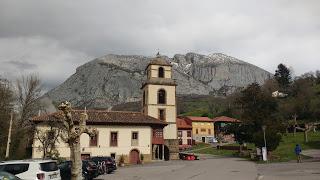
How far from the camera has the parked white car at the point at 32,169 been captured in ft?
51.4

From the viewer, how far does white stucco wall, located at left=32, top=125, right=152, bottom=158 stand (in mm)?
43312

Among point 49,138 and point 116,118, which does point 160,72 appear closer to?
point 116,118

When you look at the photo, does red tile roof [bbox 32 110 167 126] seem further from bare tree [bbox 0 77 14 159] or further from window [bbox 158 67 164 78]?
window [bbox 158 67 164 78]

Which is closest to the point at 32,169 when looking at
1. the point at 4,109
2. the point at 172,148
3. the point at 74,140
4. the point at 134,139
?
the point at 74,140

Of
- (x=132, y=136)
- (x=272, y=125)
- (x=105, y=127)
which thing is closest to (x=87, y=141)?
(x=105, y=127)

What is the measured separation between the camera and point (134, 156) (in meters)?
45.7

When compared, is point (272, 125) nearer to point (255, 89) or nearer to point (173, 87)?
point (255, 89)

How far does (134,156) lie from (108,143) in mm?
3761

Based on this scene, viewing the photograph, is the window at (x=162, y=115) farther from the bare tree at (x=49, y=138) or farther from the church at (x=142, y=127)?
the bare tree at (x=49, y=138)

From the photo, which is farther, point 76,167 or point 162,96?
point 162,96

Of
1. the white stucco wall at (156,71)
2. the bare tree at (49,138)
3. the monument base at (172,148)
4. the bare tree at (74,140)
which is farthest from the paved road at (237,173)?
the white stucco wall at (156,71)

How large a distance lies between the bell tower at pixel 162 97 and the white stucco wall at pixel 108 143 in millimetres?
4821

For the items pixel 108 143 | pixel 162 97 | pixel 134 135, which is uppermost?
pixel 162 97

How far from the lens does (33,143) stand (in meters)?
42.1
